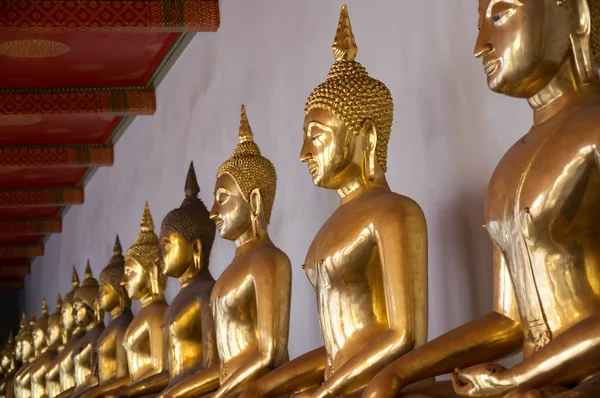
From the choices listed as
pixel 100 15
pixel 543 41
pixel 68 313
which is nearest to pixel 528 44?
pixel 543 41

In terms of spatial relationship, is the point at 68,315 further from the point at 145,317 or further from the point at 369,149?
the point at 369,149

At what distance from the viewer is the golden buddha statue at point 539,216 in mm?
1918

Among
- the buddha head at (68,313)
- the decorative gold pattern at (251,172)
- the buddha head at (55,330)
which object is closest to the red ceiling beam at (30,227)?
the buddha head at (55,330)

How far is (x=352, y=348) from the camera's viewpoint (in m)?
2.61

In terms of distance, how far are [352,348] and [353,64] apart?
78 cm

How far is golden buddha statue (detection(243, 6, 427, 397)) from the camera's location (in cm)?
250

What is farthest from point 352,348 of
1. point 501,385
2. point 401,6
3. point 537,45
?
point 401,6

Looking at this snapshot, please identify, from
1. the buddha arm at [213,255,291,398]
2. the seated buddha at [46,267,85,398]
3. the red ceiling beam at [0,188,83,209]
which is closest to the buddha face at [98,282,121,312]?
the seated buddha at [46,267,85,398]

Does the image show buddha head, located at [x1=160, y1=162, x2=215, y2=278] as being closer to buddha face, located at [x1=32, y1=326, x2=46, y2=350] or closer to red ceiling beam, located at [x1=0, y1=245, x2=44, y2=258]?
buddha face, located at [x1=32, y1=326, x2=46, y2=350]

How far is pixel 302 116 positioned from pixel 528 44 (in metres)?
2.03

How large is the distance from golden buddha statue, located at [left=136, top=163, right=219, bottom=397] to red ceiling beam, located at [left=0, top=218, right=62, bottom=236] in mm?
6700

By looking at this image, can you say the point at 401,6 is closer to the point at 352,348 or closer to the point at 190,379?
the point at 352,348

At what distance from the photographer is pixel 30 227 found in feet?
34.7

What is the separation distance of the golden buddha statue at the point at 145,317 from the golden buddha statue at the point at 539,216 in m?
2.22
